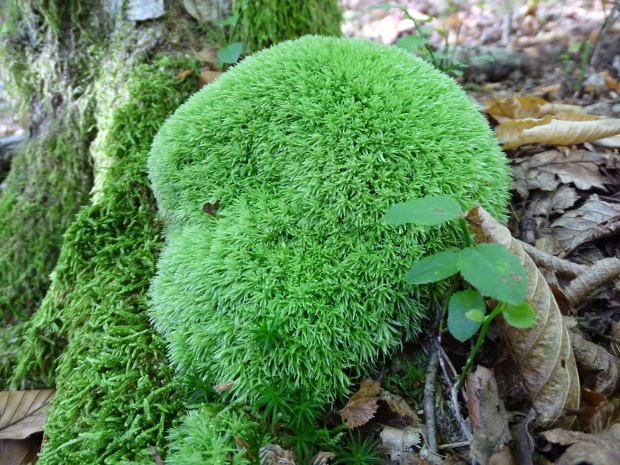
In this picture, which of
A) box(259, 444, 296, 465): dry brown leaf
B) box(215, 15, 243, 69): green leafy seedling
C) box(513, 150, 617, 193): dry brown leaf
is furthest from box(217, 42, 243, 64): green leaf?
box(259, 444, 296, 465): dry brown leaf

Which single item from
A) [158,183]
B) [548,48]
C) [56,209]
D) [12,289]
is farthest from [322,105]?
[548,48]

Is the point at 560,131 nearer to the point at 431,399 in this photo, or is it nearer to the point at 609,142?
the point at 609,142

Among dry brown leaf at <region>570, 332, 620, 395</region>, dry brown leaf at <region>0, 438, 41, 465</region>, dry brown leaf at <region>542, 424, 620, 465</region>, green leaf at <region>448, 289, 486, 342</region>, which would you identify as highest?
green leaf at <region>448, 289, 486, 342</region>

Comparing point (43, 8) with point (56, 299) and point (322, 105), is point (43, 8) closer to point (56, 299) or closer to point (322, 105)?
point (56, 299)

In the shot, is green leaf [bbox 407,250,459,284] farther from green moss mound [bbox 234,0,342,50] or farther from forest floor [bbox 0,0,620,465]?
green moss mound [bbox 234,0,342,50]

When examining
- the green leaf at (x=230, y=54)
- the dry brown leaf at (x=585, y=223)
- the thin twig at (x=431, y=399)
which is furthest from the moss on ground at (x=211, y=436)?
the green leaf at (x=230, y=54)

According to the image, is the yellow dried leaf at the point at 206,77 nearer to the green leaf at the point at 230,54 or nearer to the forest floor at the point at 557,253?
the green leaf at the point at 230,54
